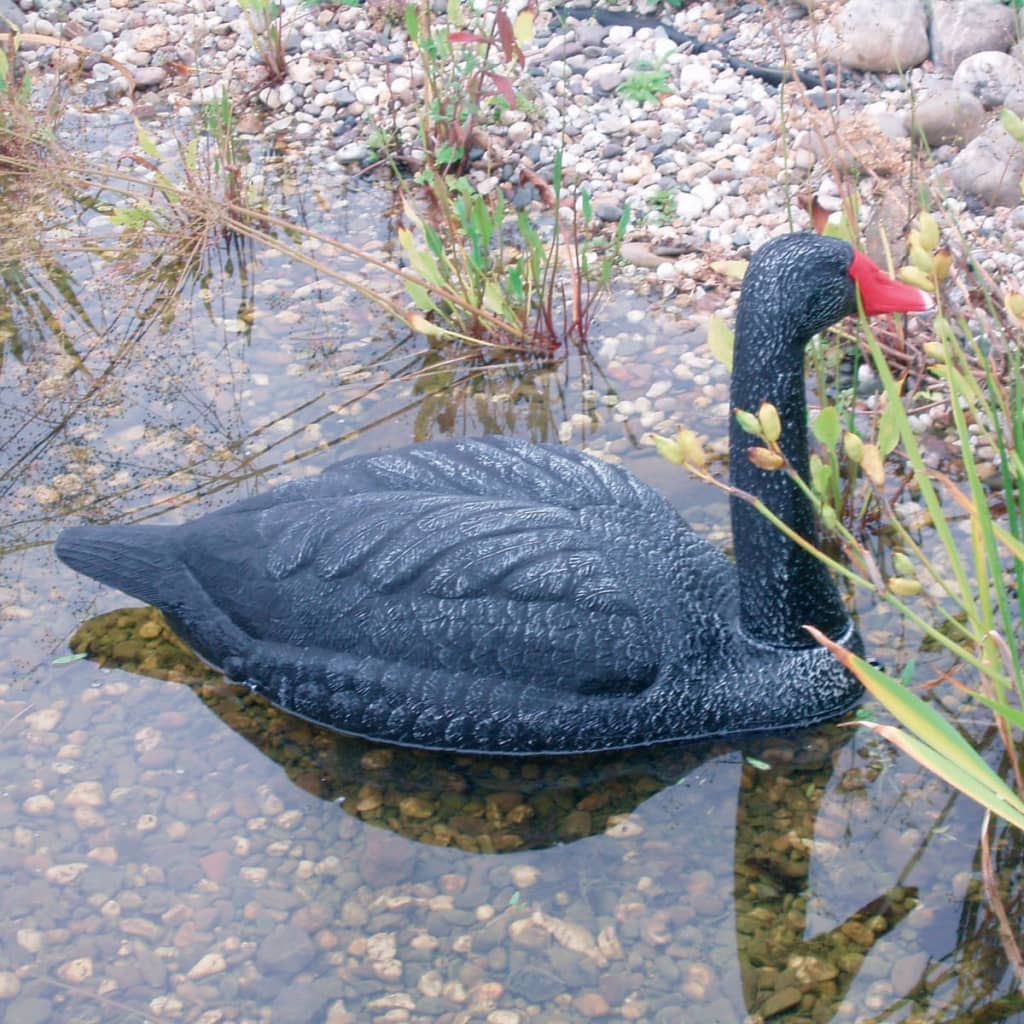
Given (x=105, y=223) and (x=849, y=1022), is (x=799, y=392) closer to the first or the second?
(x=849, y=1022)

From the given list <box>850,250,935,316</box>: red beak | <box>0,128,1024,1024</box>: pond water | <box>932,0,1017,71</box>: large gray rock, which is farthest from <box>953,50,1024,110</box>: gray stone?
<box>850,250,935,316</box>: red beak

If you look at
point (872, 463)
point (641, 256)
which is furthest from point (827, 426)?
point (641, 256)

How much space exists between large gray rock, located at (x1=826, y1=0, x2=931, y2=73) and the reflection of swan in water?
3941 mm

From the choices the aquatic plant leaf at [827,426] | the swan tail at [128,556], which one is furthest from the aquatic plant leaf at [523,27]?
the aquatic plant leaf at [827,426]

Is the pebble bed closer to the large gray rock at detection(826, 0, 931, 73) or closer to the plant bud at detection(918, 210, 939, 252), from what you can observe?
the large gray rock at detection(826, 0, 931, 73)

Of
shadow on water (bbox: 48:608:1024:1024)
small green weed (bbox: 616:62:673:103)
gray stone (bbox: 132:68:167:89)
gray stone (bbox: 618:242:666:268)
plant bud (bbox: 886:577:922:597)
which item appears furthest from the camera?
gray stone (bbox: 132:68:167:89)

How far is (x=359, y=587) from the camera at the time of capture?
3.73 m

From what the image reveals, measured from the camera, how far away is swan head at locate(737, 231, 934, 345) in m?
3.46

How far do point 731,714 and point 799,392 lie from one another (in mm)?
895

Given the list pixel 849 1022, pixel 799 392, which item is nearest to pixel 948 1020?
pixel 849 1022

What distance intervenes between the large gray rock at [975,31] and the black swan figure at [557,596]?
11.1 feet

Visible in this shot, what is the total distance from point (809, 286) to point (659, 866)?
152 centimetres

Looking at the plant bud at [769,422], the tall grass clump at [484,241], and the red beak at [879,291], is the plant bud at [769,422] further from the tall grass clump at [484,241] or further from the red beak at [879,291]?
the tall grass clump at [484,241]

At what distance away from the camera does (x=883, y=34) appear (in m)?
6.39
